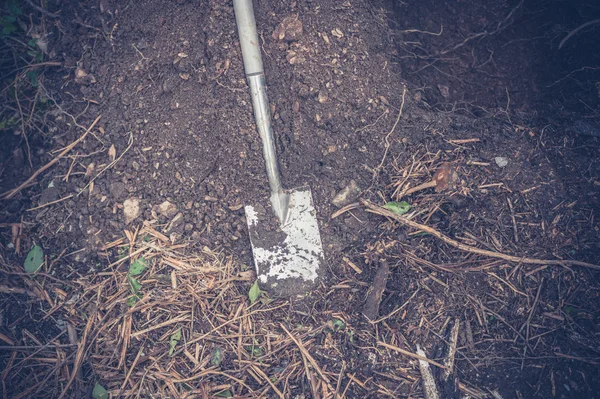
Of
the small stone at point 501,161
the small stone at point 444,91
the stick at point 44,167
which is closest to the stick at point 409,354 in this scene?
the small stone at point 501,161

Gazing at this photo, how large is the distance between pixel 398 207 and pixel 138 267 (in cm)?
150

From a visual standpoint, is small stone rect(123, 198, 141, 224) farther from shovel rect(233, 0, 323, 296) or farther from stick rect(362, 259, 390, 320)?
stick rect(362, 259, 390, 320)

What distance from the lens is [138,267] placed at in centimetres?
219

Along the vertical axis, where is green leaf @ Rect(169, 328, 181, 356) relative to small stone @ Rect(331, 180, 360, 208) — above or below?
below

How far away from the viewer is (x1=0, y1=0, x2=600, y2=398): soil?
217 centimetres

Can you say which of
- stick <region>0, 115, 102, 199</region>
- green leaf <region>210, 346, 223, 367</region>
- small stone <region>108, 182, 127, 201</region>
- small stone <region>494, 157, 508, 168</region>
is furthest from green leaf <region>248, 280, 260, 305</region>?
small stone <region>494, 157, 508, 168</region>

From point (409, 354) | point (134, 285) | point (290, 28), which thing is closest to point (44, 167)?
point (134, 285)

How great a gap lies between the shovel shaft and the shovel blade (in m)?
0.17

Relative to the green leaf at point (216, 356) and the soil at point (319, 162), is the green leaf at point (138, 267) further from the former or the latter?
the green leaf at point (216, 356)

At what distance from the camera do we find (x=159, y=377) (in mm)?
2025

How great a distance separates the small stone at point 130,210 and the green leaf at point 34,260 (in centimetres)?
53

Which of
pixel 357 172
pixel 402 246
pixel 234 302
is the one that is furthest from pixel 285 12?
pixel 234 302

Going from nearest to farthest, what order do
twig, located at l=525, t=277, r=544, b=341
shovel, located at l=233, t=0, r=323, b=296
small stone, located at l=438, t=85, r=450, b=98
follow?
twig, located at l=525, t=277, r=544, b=341
shovel, located at l=233, t=0, r=323, b=296
small stone, located at l=438, t=85, r=450, b=98

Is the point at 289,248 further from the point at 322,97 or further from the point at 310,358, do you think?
the point at 322,97
